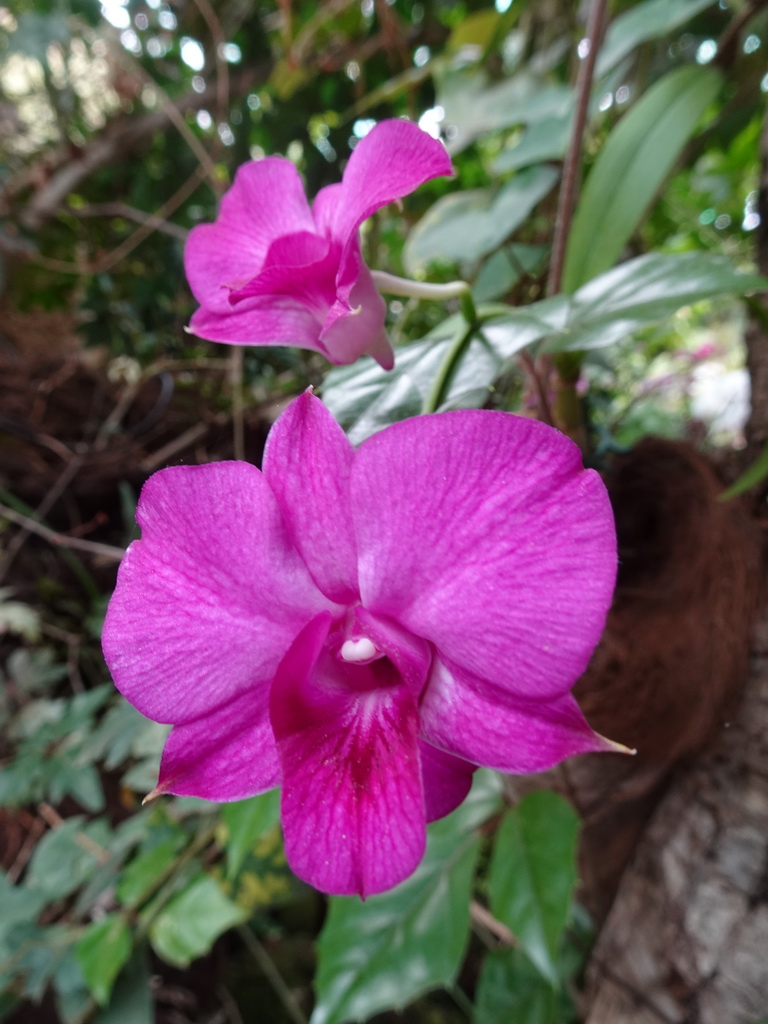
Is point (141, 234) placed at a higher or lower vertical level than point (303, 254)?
higher

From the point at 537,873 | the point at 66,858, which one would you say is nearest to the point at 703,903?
the point at 537,873

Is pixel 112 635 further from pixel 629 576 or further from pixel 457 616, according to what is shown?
pixel 629 576

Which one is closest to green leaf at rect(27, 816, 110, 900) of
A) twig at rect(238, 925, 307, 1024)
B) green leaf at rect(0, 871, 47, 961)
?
green leaf at rect(0, 871, 47, 961)

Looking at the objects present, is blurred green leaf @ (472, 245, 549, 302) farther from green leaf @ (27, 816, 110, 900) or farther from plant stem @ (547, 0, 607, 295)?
green leaf @ (27, 816, 110, 900)

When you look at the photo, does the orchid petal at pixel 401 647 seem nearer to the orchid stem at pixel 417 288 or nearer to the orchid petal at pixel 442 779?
the orchid petal at pixel 442 779

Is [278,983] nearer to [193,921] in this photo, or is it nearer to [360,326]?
[193,921]

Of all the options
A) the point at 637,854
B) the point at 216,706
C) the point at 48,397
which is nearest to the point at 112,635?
the point at 216,706

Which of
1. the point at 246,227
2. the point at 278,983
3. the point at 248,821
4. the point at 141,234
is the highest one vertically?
the point at 141,234
